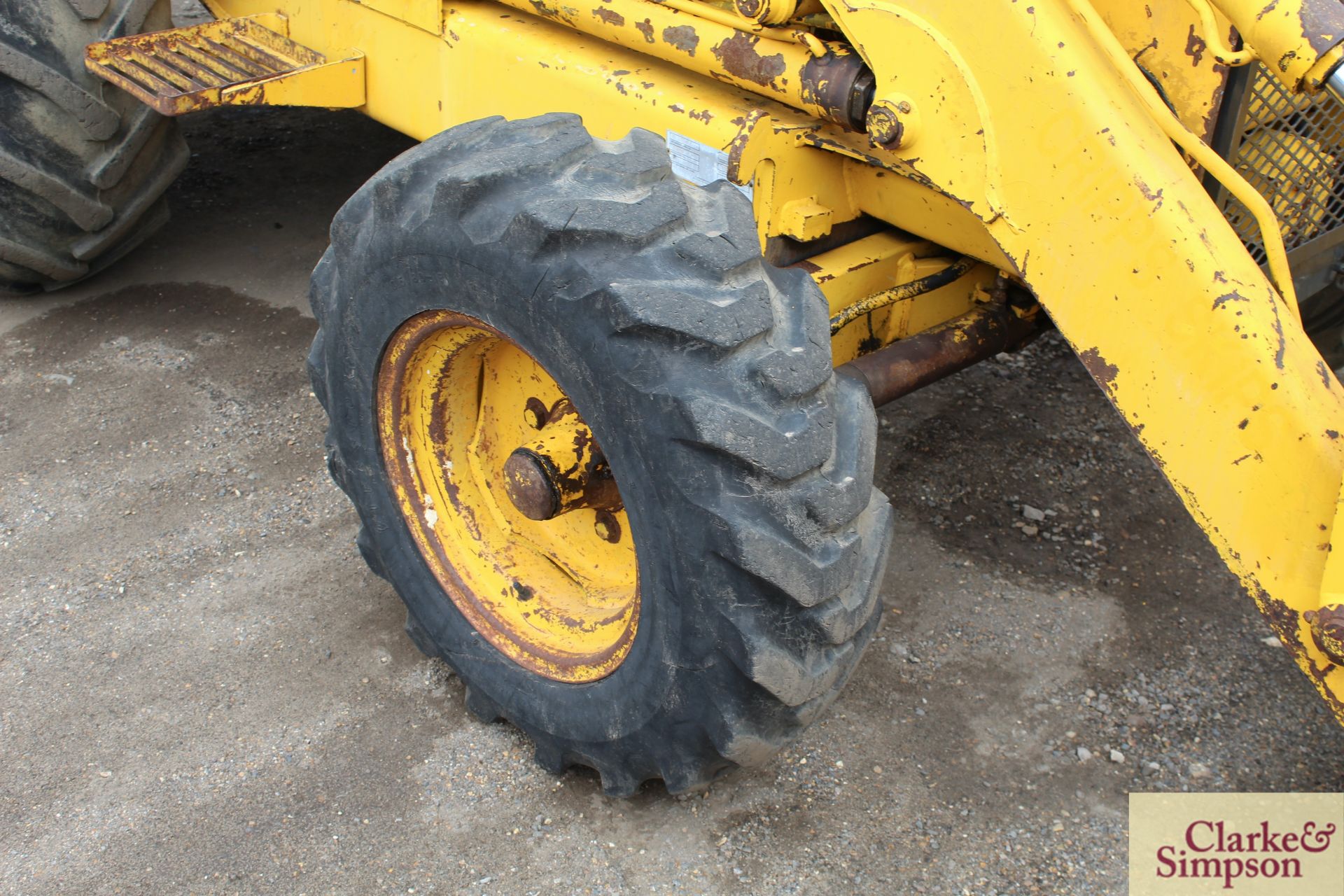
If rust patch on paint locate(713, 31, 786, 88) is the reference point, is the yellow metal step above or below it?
below

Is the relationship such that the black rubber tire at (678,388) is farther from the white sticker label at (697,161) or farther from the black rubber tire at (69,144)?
the black rubber tire at (69,144)

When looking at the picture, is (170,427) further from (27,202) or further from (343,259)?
(343,259)

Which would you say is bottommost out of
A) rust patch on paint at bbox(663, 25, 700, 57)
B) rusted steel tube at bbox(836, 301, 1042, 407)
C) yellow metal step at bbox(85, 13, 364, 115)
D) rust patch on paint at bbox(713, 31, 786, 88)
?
yellow metal step at bbox(85, 13, 364, 115)

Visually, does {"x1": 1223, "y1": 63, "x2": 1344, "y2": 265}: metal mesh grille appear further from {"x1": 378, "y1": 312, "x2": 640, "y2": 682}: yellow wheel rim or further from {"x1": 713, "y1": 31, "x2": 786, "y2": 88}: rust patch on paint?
{"x1": 378, "y1": 312, "x2": 640, "y2": 682}: yellow wheel rim

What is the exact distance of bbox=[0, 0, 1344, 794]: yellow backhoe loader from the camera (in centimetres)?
169

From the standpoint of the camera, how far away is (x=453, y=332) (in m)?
2.19

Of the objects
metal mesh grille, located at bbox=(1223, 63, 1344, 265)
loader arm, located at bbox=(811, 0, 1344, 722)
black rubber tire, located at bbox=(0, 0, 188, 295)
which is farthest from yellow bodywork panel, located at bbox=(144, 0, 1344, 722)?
black rubber tire, located at bbox=(0, 0, 188, 295)

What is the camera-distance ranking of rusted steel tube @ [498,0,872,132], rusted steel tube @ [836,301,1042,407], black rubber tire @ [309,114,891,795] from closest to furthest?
black rubber tire @ [309,114,891,795] < rusted steel tube @ [498,0,872,132] < rusted steel tube @ [836,301,1042,407]

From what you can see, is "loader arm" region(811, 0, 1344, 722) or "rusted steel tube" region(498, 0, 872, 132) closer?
"loader arm" region(811, 0, 1344, 722)

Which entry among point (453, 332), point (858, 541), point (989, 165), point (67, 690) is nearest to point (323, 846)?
point (67, 690)

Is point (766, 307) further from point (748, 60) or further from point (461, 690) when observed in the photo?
point (461, 690)

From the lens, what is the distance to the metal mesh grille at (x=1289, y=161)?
6.46 ft

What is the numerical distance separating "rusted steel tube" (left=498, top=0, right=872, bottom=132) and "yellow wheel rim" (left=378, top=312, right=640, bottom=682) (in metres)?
0.64

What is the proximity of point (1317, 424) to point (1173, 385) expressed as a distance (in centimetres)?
19
